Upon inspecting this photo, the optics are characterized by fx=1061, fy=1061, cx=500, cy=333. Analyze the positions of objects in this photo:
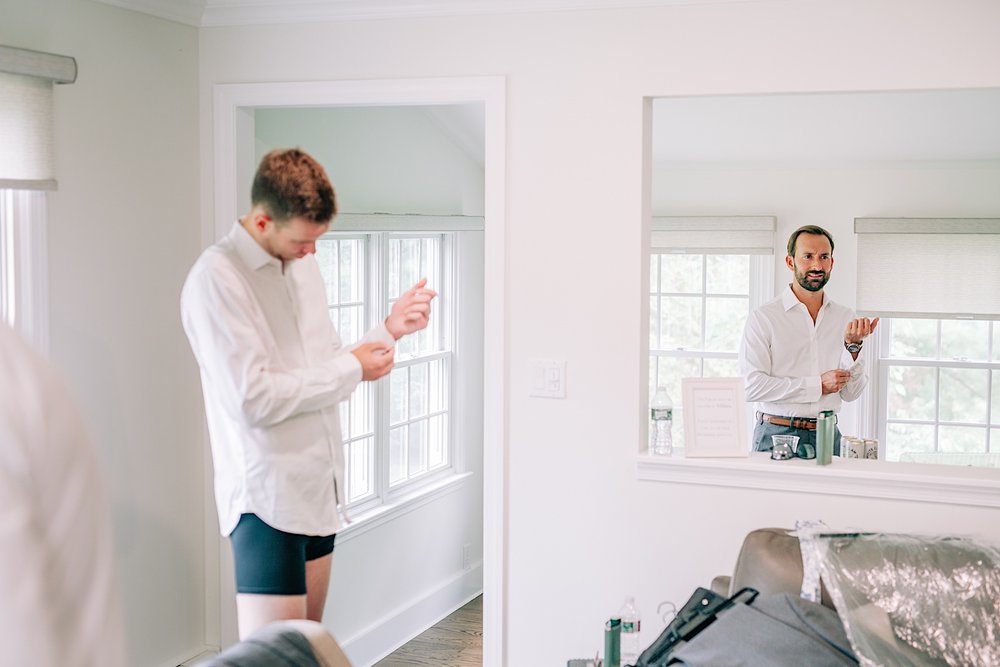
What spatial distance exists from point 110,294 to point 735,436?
6.24ft

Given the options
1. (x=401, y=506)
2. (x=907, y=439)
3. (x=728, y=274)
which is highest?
(x=728, y=274)

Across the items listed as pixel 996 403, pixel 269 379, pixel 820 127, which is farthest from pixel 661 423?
pixel 996 403

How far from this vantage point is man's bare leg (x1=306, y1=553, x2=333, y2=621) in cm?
243

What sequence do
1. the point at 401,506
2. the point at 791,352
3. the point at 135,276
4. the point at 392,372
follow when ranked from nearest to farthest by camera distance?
the point at 135,276 < the point at 791,352 < the point at 401,506 < the point at 392,372

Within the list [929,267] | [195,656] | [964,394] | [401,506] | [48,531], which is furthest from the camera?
[964,394]

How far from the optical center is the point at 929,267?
5.28 meters

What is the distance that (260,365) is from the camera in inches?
89.5

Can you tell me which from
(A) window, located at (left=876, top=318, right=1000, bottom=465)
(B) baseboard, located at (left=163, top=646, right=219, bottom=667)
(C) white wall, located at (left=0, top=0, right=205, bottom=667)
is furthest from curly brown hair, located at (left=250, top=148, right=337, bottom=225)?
(A) window, located at (left=876, top=318, right=1000, bottom=465)

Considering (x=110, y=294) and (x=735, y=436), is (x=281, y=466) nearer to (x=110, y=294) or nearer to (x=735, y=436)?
(x=110, y=294)

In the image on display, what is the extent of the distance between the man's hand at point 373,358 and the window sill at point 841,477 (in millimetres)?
1044

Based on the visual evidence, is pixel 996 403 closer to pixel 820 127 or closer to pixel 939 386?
pixel 939 386

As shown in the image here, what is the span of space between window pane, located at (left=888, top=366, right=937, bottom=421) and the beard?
1.57 metres

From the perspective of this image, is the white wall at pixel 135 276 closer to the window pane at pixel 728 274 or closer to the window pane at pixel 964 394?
the window pane at pixel 728 274

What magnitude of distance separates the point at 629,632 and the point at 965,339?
333cm
